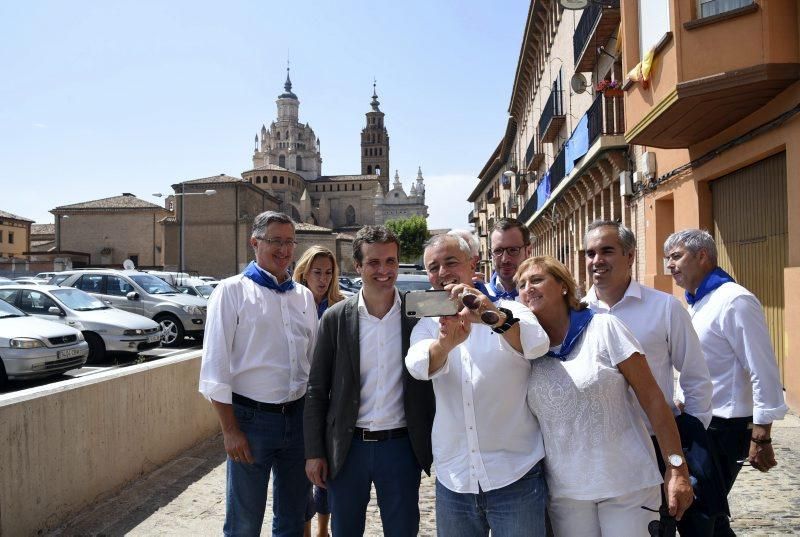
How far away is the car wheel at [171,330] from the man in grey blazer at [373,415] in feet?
41.1

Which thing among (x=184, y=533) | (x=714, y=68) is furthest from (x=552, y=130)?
(x=184, y=533)

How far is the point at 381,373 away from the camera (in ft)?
9.56

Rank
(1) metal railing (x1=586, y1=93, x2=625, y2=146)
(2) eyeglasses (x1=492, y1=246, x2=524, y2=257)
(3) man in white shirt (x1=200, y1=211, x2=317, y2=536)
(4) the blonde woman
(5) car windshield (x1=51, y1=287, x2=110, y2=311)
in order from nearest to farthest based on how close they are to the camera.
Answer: (3) man in white shirt (x1=200, y1=211, x2=317, y2=536), (2) eyeglasses (x1=492, y1=246, x2=524, y2=257), (4) the blonde woman, (5) car windshield (x1=51, y1=287, x2=110, y2=311), (1) metal railing (x1=586, y1=93, x2=625, y2=146)

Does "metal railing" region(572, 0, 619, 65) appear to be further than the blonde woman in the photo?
Yes

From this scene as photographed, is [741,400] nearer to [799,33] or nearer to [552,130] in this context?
[799,33]

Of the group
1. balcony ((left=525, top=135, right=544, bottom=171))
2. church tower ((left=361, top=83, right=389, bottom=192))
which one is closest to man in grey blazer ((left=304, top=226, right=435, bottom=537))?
balcony ((left=525, top=135, right=544, bottom=171))

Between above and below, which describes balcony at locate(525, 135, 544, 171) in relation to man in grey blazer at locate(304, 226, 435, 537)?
above

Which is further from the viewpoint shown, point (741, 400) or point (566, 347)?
point (741, 400)

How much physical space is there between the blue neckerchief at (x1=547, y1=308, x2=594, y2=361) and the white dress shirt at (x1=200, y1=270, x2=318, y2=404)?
155 centimetres

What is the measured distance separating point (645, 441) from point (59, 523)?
3815mm

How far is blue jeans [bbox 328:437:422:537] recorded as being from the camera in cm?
288

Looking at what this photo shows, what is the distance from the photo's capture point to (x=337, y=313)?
3039mm

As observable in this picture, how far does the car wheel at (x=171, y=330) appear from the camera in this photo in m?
14.5

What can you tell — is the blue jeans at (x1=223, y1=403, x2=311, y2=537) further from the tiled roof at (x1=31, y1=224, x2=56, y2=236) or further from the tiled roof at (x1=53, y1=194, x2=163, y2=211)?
the tiled roof at (x1=31, y1=224, x2=56, y2=236)
